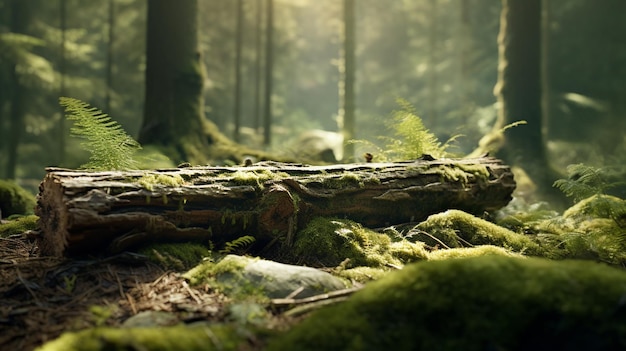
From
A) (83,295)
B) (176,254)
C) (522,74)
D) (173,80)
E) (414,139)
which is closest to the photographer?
(83,295)

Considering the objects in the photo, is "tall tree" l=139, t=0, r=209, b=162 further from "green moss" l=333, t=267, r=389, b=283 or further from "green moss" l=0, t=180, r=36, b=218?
"green moss" l=333, t=267, r=389, b=283

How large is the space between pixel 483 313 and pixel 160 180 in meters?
3.06

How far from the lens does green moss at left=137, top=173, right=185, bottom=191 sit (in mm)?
4039

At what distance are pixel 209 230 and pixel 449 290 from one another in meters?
2.54

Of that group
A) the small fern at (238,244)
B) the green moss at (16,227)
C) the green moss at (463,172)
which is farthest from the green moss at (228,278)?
the green moss at (463,172)

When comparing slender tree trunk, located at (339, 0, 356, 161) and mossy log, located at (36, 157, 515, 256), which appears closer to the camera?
mossy log, located at (36, 157, 515, 256)

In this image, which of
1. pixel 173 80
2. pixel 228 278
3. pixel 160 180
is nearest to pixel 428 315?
pixel 228 278

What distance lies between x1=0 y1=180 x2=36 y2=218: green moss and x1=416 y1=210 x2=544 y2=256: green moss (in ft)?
21.6

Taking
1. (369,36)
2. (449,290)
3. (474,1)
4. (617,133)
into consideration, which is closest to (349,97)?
(617,133)

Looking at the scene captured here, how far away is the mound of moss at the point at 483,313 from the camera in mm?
2307

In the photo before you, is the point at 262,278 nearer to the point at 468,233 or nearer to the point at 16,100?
the point at 468,233

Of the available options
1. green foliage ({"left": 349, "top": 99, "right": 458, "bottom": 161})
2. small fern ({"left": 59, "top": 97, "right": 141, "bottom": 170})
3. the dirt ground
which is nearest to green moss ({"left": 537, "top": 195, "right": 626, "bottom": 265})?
green foliage ({"left": 349, "top": 99, "right": 458, "bottom": 161})

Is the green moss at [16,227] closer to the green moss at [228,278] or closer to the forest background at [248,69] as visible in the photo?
the green moss at [228,278]

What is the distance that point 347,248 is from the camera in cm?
455
